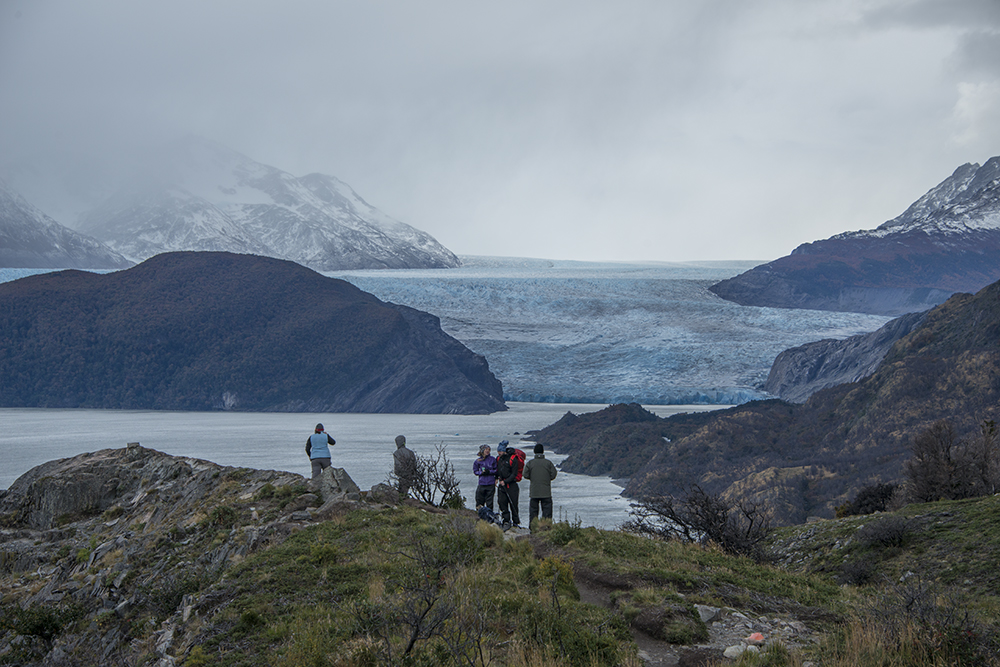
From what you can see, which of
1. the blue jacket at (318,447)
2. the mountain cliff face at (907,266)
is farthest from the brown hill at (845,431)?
the mountain cliff face at (907,266)

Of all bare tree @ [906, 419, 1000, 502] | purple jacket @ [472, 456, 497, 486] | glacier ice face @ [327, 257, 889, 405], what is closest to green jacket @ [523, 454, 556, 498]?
purple jacket @ [472, 456, 497, 486]

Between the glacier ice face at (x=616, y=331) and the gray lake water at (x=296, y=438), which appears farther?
the glacier ice face at (x=616, y=331)

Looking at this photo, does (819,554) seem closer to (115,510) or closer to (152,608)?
(152,608)

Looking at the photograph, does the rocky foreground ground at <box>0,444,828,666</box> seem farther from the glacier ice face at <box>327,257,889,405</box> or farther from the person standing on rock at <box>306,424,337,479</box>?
the glacier ice face at <box>327,257,889,405</box>

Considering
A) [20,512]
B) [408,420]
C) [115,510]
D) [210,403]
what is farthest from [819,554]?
[210,403]

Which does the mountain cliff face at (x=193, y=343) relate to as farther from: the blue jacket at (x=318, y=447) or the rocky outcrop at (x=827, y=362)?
the blue jacket at (x=318, y=447)

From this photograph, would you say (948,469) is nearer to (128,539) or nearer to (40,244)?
(128,539)

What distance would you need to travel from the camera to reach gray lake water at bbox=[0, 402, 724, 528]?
138 feet

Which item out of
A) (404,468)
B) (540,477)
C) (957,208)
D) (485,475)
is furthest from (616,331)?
(957,208)

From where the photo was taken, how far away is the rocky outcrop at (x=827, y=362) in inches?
2670

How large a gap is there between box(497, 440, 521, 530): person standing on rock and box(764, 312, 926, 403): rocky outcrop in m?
60.9

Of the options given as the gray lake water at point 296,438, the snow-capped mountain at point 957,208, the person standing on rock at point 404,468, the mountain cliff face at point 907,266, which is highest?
the snow-capped mountain at point 957,208

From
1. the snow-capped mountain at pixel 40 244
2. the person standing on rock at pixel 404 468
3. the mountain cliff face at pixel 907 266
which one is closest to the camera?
the person standing on rock at pixel 404 468

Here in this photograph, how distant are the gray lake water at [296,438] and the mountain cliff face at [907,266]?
153 feet
